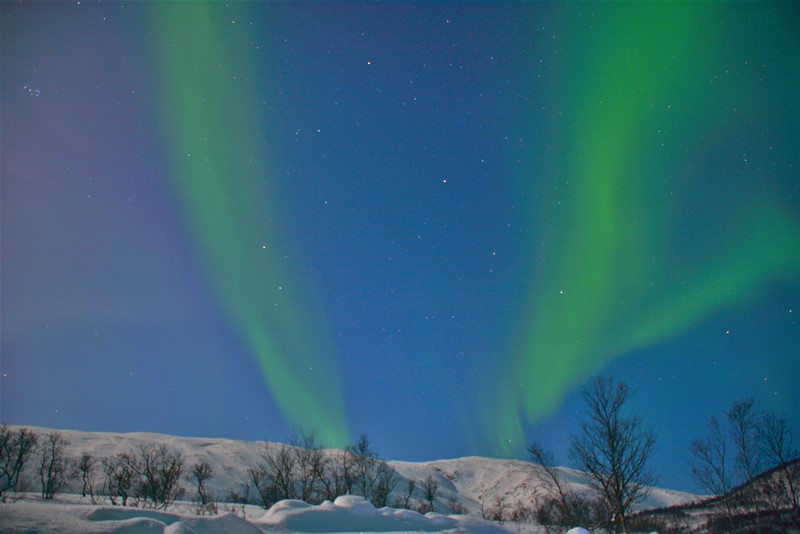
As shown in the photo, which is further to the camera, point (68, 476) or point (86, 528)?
point (68, 476)

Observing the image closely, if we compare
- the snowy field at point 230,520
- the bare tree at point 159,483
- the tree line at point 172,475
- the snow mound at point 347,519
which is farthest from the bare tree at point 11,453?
the snowy field at point 230,520

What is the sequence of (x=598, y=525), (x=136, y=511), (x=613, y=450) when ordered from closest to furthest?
(x=136, y=511) → (x=613, y=450) → (x=598, y=525)

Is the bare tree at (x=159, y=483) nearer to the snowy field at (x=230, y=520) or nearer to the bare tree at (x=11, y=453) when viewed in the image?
the bare tree at (x=11, y=453)

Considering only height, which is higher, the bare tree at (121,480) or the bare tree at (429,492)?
the bare tree at (121,480)

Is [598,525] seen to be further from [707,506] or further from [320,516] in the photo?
[707,506]

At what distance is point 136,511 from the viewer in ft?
44.4

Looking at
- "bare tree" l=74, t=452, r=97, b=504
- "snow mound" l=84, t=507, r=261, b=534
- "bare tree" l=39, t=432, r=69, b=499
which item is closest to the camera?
"snow mound" l=84, t=507, r=261, b=534

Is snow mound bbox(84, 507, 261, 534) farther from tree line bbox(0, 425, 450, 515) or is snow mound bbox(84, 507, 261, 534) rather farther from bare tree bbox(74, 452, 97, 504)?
bare tree bbox(74, 452, 97, 504)

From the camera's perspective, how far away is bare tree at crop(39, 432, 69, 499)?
6437 centimetres

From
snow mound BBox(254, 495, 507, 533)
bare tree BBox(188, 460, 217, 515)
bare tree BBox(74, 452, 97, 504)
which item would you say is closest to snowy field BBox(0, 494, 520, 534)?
snow mound BBox(254, 495, 507, 533)

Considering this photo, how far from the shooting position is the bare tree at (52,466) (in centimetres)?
6437

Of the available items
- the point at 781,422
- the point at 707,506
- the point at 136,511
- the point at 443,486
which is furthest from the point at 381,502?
the point at 443,486

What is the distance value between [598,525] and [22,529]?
26558mm

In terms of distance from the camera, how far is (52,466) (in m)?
72.4
